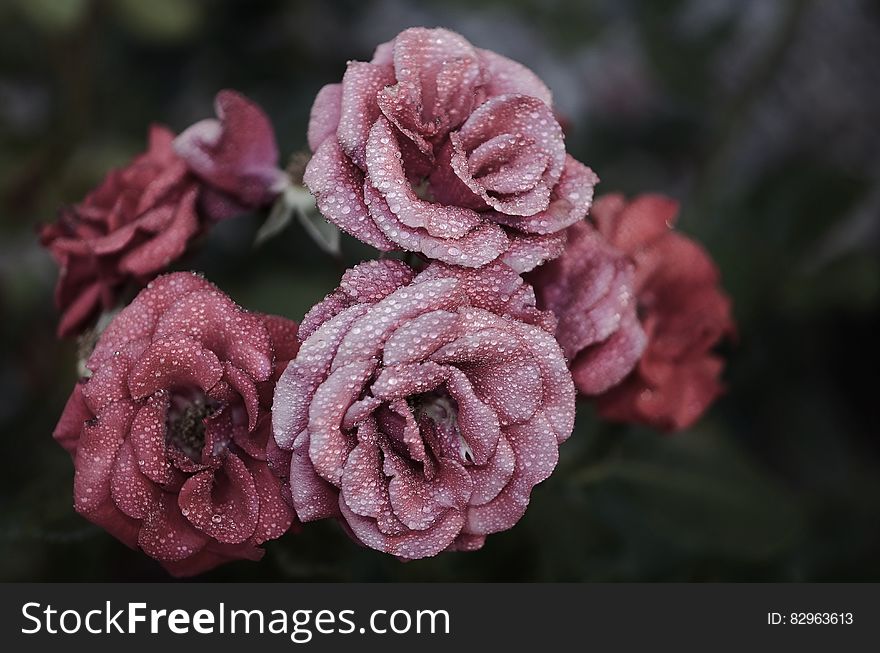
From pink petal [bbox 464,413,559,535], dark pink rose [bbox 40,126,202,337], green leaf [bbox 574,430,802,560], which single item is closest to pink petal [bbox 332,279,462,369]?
pink petal [bbox 464,413,559,535]

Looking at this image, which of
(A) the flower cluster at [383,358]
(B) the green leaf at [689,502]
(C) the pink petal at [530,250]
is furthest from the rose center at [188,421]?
(B) the green leaf at [689,502]

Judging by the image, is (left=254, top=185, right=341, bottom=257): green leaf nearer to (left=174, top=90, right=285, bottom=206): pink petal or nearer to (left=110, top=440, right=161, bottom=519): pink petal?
(left=174, top=90, right=285, bottom=206): pink petal

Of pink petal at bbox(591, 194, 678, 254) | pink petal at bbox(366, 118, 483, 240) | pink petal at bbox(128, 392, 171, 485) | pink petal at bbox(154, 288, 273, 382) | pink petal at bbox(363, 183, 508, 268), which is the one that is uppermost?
pink petal at bbox(591, 194, 678, 254)

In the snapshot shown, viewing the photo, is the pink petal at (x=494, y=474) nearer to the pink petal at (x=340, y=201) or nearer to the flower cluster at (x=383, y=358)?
the flower cluster at (x=383, y=358)

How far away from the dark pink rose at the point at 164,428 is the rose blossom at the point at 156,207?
89 millimetres

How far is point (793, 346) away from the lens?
146cm

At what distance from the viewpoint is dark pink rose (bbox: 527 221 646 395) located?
0.69 metres

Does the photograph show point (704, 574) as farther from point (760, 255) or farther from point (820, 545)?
point (760, 255)

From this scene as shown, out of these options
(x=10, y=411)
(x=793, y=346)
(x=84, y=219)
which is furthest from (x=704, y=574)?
(x=10, y=411)

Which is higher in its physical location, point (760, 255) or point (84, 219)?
point (760, 255)

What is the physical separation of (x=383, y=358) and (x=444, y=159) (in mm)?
160

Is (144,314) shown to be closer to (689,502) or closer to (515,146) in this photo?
(515,146)

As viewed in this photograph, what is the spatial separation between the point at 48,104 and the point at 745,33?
121 cm

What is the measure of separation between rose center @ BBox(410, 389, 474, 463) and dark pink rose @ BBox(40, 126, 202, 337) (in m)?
0.22
